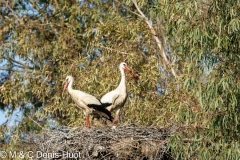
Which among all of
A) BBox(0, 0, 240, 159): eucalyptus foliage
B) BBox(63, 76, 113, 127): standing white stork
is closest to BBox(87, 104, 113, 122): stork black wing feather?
BBox(63, 76, 113, 127): standing white stork

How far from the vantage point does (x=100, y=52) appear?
18.6 meters

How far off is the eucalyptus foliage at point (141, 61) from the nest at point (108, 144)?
0.32 m

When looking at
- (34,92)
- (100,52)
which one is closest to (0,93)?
(34,92)

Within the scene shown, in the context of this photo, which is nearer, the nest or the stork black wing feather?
the nest

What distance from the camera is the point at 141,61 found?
1788cm

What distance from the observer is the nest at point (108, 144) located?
1210 centimetres

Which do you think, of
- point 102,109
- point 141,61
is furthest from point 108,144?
point 141,61

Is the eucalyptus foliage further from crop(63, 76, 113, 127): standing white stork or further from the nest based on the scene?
crop(63, 76, 113, 127): standing white stork

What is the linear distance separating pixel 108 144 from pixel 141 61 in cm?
586

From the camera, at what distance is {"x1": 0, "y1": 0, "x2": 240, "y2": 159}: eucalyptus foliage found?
12.0 metres

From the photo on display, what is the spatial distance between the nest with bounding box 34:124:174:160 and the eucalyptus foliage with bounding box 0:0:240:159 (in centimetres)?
32

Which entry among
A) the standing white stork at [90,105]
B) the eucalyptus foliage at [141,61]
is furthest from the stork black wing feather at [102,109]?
the eucalyptus foliage at [141,61]

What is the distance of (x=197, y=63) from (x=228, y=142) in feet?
4.45

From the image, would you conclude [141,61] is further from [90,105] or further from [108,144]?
[108,144]
